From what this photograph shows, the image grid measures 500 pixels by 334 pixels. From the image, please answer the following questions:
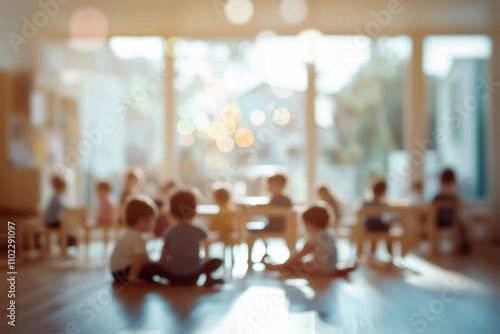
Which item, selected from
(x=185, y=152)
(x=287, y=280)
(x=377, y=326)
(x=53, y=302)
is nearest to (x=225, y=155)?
(x=185, y=152)

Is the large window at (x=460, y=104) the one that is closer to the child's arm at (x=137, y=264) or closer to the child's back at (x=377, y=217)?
the child's back at (x=377, y=217)

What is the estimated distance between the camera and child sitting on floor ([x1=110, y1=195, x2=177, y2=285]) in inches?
181

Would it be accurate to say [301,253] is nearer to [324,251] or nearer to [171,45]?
[324,251]

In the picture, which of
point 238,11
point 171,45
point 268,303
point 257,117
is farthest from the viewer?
point 257,117

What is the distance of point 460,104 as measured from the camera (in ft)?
28.1

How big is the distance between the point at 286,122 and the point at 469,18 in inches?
102

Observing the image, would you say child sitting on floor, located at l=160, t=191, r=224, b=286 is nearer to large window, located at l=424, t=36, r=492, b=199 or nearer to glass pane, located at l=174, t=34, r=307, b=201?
glass pane, located at l=174, t=34, r=307, b=201

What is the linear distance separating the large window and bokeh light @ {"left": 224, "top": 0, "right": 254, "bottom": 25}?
246cm

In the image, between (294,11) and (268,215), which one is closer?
(268,215)

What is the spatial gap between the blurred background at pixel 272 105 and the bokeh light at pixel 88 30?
0.08 feet

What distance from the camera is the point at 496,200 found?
27.8ft

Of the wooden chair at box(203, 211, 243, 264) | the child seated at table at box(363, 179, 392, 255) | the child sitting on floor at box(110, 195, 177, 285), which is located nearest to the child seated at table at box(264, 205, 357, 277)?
the wooden chair at box(203, 211, 243, 264)

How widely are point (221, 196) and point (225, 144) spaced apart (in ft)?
9.81

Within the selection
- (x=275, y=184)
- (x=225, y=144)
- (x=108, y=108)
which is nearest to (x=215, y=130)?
(x=225, y=144)
